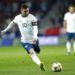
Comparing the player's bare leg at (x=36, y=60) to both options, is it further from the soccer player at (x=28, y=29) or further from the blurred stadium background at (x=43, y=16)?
the blurred stadium background at (x=43, y=16)

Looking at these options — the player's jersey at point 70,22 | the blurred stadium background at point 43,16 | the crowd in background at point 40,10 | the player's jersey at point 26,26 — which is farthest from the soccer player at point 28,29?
the crowd in background at point 40,10

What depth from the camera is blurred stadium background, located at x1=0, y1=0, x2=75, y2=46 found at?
116ft

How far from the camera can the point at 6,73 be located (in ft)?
47.2

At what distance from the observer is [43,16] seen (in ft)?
132

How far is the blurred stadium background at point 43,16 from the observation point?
116ft

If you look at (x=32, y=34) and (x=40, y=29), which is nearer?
(x=32, y=34)

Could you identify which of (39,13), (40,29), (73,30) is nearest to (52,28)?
(40,29)

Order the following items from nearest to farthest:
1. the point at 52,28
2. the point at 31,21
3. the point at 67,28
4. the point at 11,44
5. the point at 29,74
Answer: the point at 29,74 → the point at 31,21 → the point at 67,28 → the point at 11,44 → the point at 52,28

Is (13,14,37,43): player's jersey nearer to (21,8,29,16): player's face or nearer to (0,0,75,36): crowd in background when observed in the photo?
(21,8,29,16): player's face

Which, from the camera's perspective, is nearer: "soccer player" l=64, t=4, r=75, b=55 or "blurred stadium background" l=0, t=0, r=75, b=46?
"soccer player" l=64, t=4, r=75, b=55

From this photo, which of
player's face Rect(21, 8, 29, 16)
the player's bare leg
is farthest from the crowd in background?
the player's bare leg

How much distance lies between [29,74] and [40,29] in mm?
24202

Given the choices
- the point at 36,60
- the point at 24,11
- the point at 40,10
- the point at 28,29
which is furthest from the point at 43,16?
the point at 36,60

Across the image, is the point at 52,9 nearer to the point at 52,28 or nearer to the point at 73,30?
the point at 52,28
